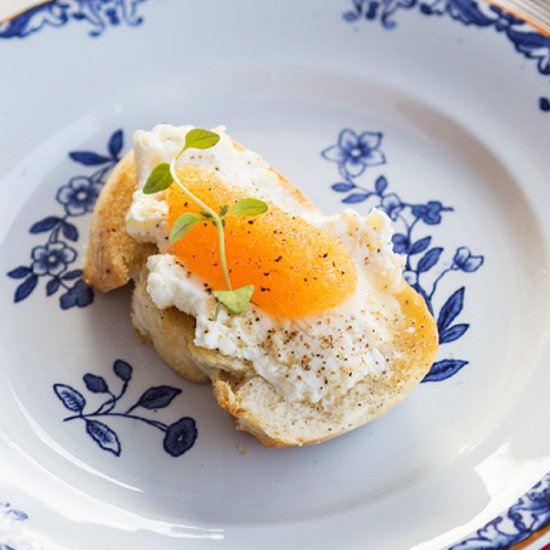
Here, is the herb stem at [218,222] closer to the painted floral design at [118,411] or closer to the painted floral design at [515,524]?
the painted floral design at [118,411]

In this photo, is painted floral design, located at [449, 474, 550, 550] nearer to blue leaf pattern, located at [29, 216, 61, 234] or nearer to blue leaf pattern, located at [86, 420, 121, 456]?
blue leaf pattern, located at [86, 420, 121, 456]

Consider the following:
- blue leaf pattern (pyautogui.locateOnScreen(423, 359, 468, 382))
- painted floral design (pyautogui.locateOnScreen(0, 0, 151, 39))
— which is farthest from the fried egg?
painted floral design (pyautogui.locateOnScreen(0, 0, 151, 39))

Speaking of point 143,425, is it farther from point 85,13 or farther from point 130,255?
point 85,13

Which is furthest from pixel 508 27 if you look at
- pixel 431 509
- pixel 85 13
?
pixel 431 509

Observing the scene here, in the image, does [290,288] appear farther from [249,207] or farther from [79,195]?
[79,195]

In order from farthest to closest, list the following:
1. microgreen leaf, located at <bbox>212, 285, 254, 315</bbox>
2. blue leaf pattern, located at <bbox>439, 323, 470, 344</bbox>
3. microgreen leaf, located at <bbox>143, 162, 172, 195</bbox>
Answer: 1. blue leaf pattern, located at <bbox>439, 323, 470, 344</bbox>
2. microgreen leaf, located at <bbox>143, 162, 172, 195</bbox>
3. microgreen leaf, located at <bbox>212, 285, 254, 315</bbox>

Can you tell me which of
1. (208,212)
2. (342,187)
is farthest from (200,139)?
(342,187)

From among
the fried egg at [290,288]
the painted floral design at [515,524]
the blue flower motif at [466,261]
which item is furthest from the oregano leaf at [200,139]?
the painted floral design at [515,524]
